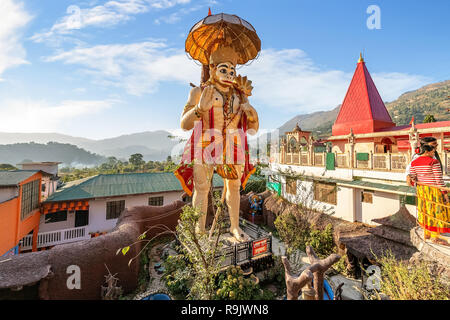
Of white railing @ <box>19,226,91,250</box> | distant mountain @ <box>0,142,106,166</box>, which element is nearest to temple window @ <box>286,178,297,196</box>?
white railing @ <box>19,226,91,250</box>

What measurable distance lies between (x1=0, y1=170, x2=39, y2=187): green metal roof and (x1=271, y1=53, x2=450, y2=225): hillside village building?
10756mm

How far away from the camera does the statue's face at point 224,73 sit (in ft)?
17.3

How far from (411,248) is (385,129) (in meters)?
8.32

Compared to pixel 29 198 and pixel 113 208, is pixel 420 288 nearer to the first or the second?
pixel 113 208

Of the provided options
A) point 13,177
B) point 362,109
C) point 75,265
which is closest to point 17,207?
point 13,177

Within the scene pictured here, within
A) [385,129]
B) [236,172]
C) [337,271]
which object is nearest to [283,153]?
[385,129]

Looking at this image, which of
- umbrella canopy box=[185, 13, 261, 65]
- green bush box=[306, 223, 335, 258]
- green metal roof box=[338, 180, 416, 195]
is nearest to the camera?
umbrella canopy box=[185, 13, 261, 65]

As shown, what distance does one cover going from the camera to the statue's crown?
5.37 m

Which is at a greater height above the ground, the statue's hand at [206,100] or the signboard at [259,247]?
the statue's hand at [206,100]

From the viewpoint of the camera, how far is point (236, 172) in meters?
5.85

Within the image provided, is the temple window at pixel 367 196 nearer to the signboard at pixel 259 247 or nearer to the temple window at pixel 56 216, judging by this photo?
the signboard at pixel 259 247

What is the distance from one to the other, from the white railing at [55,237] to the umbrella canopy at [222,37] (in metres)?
10.8

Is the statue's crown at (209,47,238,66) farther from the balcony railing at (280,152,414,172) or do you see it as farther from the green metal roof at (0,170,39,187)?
the green metal roof at (0,170,39,187)

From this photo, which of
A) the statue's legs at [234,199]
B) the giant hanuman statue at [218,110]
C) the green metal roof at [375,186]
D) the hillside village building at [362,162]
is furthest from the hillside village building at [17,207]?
the green metal roof at [375,186]
